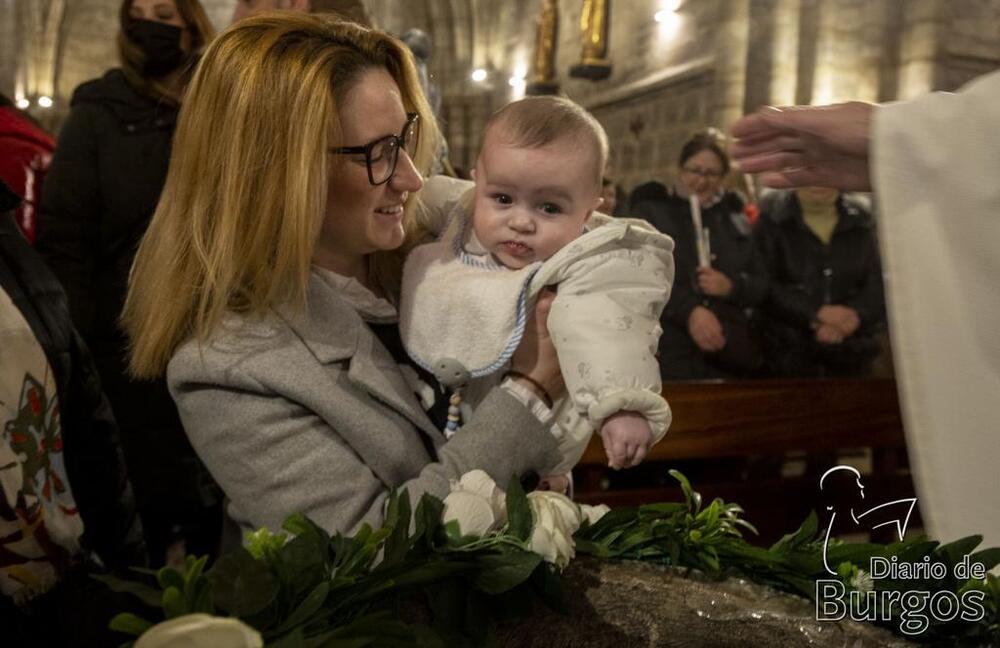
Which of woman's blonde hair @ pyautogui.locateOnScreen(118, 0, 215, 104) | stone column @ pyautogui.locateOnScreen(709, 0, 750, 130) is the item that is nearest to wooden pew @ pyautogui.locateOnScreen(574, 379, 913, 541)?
woman's blonde hair @ pyautogui.locateOnScreen(118, 0, 215, 104)

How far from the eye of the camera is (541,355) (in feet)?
4.85

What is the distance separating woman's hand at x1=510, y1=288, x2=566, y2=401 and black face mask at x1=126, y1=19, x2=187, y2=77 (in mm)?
1476

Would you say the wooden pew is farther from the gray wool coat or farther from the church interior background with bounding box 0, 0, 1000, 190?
the church interior background with bounding box 0, 0, 1000, 190

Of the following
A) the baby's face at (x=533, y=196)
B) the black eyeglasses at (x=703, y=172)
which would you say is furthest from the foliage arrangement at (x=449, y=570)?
the black eyeglasses at (x=703, y=172)

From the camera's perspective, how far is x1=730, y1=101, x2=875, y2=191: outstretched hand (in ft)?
4.16

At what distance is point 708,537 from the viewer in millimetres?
1216

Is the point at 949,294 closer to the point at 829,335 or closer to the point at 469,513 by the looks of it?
the point at 469,513

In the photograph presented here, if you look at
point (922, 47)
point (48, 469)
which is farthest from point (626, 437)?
point (922, 47)

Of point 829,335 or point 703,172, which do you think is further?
point 829,335

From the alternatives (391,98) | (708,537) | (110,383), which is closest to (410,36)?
(110,383)

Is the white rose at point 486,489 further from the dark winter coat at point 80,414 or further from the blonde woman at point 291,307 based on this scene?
the dark winter coat at point 80,414

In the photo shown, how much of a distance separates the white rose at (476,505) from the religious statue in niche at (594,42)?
6.57 metres

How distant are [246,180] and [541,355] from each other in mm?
470

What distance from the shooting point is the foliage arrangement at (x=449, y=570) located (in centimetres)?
86
